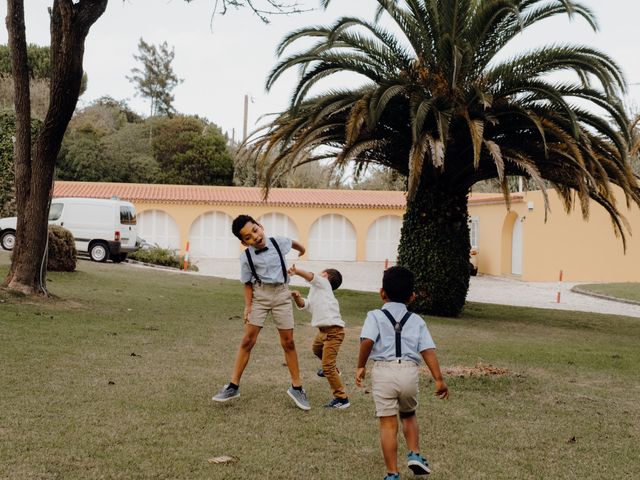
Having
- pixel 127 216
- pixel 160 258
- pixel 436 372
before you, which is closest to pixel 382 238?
pixel 160 258

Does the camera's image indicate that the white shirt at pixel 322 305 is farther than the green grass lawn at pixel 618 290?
No

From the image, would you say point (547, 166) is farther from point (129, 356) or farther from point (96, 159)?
point (96, 159)

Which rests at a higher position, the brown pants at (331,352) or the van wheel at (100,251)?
the van wheel at (100,251)

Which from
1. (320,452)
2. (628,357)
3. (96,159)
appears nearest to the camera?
(320,452)

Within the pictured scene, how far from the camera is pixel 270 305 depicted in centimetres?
579

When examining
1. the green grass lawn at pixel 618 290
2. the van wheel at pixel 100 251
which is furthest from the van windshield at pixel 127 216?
the green grass lawn at pixel 618 290

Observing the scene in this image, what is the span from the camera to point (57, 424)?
4863 mm

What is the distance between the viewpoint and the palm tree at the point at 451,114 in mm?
11953

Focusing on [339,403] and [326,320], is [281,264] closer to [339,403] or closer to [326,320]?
[326,320]

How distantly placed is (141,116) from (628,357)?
5779 centimetres

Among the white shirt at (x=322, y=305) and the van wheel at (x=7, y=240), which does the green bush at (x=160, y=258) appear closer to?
the van wheel at (x=7, y=240)

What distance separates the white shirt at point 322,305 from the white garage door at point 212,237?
2988 centimetres

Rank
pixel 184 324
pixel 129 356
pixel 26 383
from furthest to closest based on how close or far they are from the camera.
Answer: pixel 184 324, pixel 129 356, pixel 26 383

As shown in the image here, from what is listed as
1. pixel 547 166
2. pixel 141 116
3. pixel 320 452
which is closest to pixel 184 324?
pixel 320 452
